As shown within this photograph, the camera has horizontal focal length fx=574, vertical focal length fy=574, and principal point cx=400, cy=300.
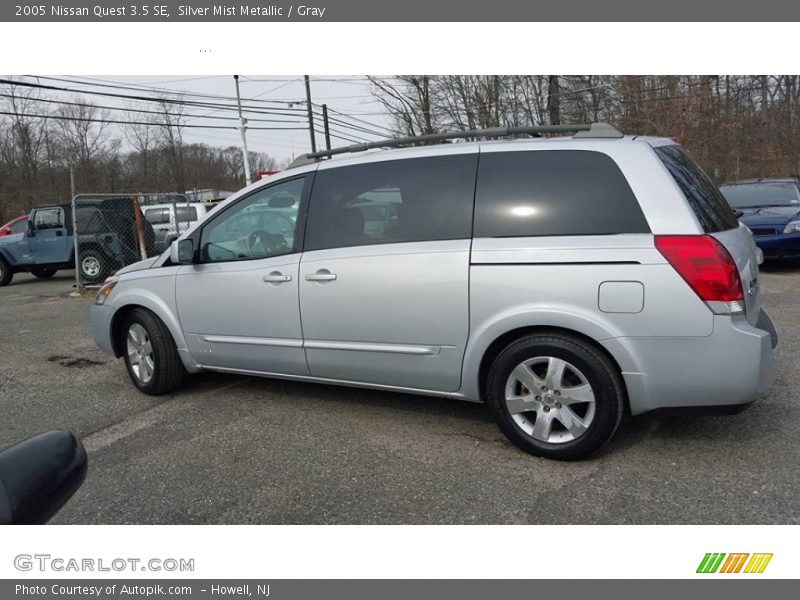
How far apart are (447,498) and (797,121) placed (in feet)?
90.3

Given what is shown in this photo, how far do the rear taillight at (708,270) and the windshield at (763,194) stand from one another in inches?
346

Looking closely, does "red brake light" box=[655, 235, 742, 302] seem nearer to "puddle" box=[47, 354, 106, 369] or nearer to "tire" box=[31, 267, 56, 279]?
"puddle" box=[47, 354, 106, 369]

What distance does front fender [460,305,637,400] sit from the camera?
301 cm

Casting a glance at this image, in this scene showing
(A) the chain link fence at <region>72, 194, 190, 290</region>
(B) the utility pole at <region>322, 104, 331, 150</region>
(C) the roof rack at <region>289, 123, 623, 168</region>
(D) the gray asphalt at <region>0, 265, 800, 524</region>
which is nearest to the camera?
Result: (D) the gray asphalt at <region>0, 265, 800, 524</region>

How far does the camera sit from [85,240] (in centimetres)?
1200

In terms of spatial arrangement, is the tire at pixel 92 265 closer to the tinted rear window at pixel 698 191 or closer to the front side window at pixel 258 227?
the front side window at pixel 258 227

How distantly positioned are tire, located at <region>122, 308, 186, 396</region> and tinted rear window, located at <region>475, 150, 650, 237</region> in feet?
8.95

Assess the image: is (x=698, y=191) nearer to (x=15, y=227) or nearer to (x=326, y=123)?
(x=15, y=227)

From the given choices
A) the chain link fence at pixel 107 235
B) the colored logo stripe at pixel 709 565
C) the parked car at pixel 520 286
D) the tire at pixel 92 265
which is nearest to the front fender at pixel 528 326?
the parked car at pixel 520 286

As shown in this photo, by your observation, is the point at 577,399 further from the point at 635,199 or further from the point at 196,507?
the point at 196,507

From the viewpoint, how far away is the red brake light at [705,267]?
9.37ft

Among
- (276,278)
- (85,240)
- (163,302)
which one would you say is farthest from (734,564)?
(85,240)

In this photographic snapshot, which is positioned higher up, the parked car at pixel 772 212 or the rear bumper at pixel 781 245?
the parked car at pixel 772 212

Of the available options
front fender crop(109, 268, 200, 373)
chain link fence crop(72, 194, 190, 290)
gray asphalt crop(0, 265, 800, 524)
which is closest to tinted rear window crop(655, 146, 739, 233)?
gray asphalt crop(0, 265, 800, 524)
